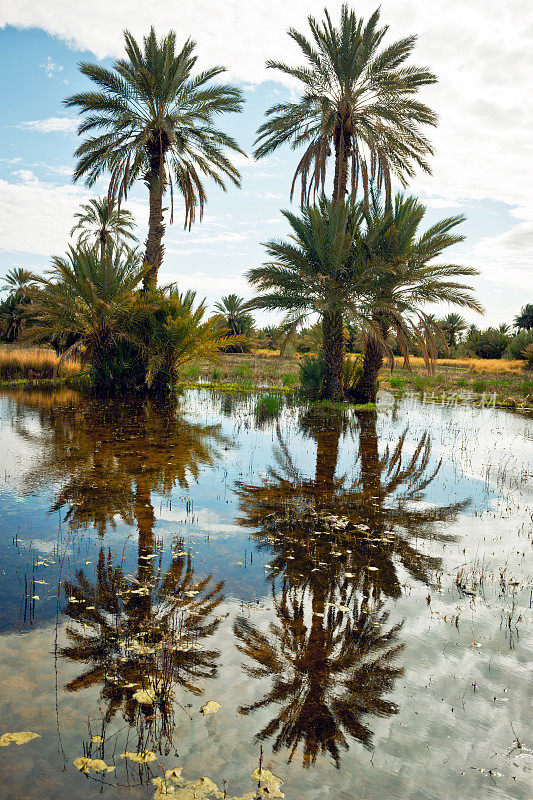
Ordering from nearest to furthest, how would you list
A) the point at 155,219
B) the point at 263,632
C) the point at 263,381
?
1. the point at 263,632
2. the point at 155,219
3. the point at 263,381

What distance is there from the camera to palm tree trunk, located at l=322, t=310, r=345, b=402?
17.4 m

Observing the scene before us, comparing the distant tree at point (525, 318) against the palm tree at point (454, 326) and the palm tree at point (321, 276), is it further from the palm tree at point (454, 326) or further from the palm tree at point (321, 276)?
the palm tree at point (321, 276)

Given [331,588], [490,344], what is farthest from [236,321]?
[331,588]

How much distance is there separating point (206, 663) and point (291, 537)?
233 cm

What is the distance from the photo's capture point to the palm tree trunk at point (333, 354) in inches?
686

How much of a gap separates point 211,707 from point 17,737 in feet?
3.05

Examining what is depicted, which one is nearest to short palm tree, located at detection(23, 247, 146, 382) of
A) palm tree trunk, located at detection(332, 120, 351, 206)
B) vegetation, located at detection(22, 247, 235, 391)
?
vegetation, located at detection(22, 247, 235, 391)

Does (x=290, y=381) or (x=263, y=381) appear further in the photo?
(x=263, y=381)

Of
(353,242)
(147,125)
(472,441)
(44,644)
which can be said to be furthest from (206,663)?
(147,125)

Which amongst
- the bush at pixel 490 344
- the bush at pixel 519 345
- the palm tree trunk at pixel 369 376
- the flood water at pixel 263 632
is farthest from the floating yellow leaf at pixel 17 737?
the bush at pixel 490 344

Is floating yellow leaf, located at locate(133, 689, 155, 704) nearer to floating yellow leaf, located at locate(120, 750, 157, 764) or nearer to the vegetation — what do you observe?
floating yellow leaf, located at locate(120, 750, 157, 764)

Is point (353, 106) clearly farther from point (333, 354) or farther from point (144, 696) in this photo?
point (144, 696)

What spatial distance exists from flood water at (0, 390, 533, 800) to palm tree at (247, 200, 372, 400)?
32.3 ft

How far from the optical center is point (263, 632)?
11.9ft
